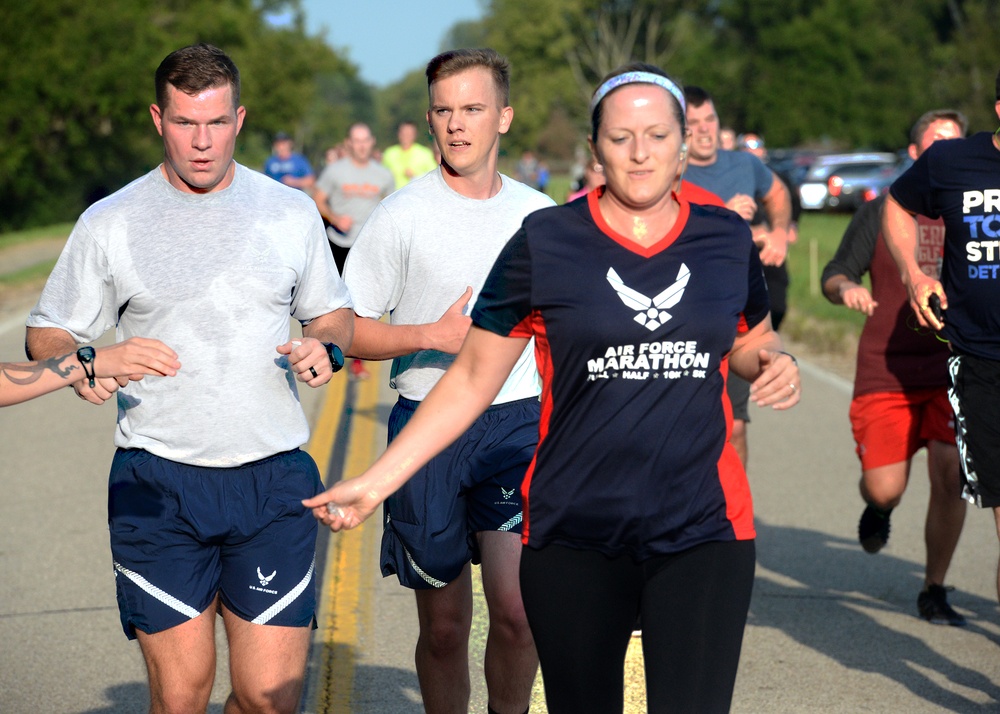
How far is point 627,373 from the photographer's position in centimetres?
350

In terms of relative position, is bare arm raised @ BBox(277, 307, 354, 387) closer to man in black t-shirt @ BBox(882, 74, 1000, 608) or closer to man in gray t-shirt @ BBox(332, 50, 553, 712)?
man in gray t-shirt @ BBox(332, 50, 553, 712)

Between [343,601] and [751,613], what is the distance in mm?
1966

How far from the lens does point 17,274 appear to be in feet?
79.6

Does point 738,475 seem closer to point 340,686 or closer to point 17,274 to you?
point 340,686

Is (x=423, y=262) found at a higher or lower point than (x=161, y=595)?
higher

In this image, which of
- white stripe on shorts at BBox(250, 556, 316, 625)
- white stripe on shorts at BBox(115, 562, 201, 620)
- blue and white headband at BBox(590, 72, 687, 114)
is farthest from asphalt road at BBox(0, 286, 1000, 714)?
blue and white headband at BBox(590, 72, 687, 114)

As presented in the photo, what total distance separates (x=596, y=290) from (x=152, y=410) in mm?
1469

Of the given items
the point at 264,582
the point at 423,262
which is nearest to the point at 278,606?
the point at 264,582

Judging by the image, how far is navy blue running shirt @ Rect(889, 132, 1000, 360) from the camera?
209 inches

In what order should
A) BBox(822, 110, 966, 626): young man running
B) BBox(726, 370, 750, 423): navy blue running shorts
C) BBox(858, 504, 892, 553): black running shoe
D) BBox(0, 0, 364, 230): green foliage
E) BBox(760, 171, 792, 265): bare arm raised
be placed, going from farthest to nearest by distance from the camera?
BBox(0, 0, 364, 230): green foliage → BBox(760, 171, 792, 265): bare arm raised → BBox(726, 370, 750, 423): navy blue running shorts → BBox(858, 504, 892, 553): black running shoe → BBox(822, 110, 966, 626): young man running

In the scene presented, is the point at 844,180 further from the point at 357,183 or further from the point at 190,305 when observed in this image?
the point at 190,305

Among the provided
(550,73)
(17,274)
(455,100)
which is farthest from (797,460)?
(550,73)

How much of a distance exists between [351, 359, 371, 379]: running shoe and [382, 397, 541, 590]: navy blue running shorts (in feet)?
30.3

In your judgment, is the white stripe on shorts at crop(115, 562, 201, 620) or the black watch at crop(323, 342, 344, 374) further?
the black watch at crop(323, 342, 344, 374)
